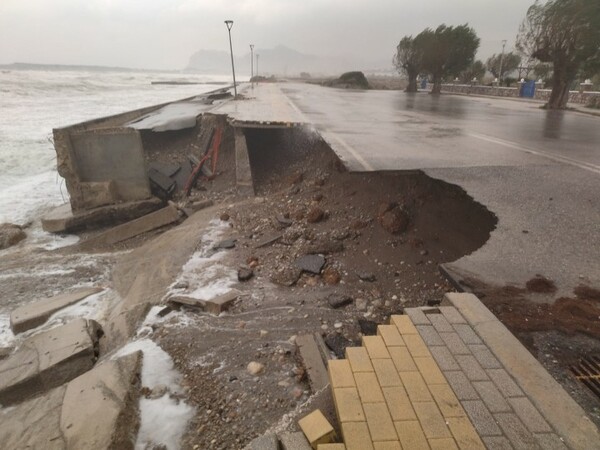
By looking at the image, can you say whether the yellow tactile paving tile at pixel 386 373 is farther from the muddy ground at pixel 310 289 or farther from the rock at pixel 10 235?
the rock at pixel 10 235

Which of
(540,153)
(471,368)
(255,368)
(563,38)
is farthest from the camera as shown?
(563,38)

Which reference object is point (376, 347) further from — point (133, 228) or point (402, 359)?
point (133, 228)

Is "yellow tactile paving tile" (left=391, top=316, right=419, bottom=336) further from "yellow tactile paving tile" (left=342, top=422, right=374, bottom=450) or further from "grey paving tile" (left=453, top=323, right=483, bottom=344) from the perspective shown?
"yellow tactile paving tile" (left=342, top=422, right=374, bottom=450)

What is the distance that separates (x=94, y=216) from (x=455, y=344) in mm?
10632

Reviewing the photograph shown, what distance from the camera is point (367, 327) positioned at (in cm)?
425

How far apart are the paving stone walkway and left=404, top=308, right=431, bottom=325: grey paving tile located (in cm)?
1

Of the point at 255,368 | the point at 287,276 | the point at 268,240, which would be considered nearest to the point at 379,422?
the point at 255,368

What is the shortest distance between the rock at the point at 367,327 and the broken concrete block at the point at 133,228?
23.3 feet

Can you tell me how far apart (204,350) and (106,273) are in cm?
469

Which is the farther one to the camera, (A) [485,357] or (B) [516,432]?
(A) [485,357]

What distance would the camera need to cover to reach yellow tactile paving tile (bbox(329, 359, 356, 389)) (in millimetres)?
2316

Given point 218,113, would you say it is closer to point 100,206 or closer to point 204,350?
point 100,206

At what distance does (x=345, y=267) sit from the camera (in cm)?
549

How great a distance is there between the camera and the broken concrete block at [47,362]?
13.8 ft
